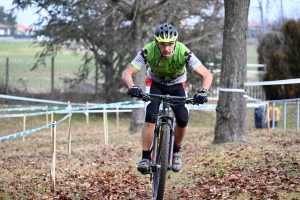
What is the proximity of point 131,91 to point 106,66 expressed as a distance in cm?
2238

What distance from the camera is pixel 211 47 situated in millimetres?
28766

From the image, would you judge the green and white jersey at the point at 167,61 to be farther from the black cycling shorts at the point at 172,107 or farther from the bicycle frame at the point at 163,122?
the bicycle frame at the point at 163,122

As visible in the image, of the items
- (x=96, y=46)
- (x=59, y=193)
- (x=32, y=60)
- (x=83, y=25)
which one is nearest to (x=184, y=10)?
(x=83, y=25)

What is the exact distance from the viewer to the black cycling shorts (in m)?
8.02

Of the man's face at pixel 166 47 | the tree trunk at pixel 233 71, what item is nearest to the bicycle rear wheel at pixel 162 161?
the man's face at pixel 166 47

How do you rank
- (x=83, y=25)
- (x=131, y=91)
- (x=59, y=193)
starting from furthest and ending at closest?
1. (x=83, y=25)
2. (x=59, y=193)
3. (x=131, y=91)

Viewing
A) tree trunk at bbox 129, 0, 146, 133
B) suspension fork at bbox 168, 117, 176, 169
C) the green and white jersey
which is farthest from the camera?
tree trunk at bbox 129, 0, 146, 133

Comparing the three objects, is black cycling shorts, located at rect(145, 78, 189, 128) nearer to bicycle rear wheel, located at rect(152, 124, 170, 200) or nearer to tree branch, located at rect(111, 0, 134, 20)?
bicycle rear wheel, located at rect(152, 124, 170, 200)

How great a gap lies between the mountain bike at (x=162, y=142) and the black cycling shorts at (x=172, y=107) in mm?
100

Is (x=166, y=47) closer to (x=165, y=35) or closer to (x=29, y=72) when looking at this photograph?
(x=165, y=35)

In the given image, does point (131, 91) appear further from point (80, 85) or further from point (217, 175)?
point (80, 85)

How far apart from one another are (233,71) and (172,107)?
520cm

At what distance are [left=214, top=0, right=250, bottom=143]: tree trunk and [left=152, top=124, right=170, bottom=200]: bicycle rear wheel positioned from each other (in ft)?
17.8

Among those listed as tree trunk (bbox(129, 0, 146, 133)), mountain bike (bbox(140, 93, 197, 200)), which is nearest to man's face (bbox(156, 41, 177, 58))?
mountain bike (bbox(140, 93, 197, 200))
